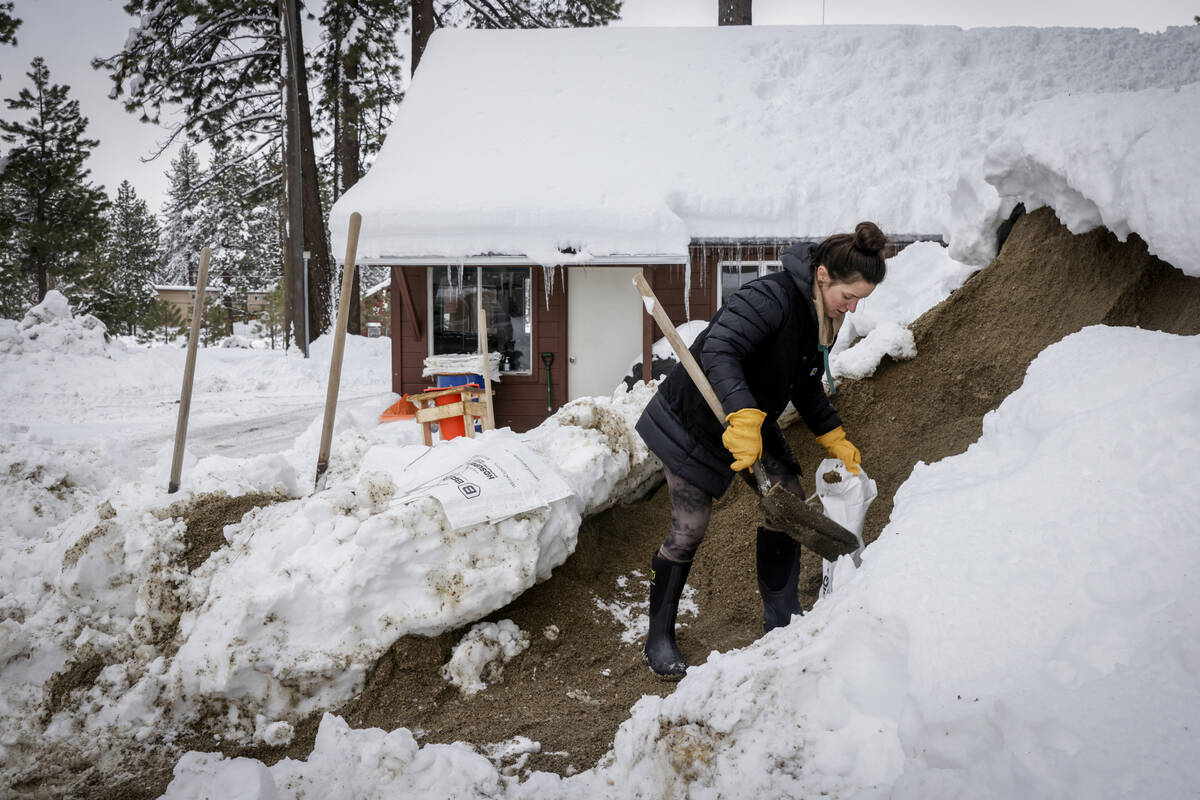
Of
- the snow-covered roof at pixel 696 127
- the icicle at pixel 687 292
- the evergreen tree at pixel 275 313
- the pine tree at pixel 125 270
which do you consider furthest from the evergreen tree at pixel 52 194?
the icicle at pixel 687 292

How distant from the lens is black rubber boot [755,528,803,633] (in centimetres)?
288

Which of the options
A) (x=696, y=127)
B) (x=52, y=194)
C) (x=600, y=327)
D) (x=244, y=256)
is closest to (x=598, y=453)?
(x=600, y=327)

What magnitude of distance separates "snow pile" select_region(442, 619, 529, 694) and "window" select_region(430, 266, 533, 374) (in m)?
5.94

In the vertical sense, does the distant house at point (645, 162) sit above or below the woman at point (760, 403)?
above

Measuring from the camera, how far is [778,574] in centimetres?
291

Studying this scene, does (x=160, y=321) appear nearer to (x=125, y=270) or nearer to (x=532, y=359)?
(x=125, y=270)

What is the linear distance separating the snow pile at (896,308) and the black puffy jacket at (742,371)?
1.08 m

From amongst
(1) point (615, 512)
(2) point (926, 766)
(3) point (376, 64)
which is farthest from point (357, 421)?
(3) point (376, 64)

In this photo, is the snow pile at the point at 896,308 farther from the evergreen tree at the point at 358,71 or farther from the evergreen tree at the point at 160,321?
the evergreen tree at the point at 160,321

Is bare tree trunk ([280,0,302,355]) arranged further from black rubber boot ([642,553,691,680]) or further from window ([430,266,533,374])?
black rubber boot ([642,553,691,680])

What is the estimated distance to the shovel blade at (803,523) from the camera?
2.50 meters

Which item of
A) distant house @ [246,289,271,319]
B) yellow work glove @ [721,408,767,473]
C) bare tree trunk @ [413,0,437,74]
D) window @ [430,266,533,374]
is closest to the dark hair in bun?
yellow work glove @ [721,408,767,473]

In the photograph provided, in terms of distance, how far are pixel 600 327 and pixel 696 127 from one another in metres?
2.83

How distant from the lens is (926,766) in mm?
1468
